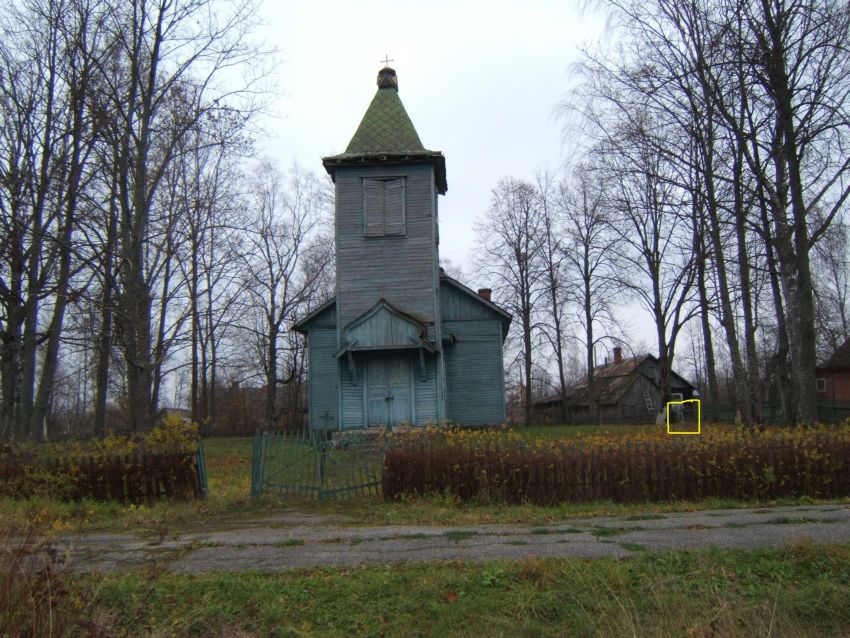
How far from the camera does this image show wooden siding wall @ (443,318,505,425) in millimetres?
24812

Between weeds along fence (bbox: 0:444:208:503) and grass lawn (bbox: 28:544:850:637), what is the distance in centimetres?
501

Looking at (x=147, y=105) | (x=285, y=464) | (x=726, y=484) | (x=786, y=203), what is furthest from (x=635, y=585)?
(x=147, y=105)

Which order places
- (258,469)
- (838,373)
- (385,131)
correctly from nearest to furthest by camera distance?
(258,469) → (385,131) → (838,373)

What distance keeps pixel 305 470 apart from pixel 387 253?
10736 mm

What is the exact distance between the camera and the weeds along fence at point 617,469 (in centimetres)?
1087

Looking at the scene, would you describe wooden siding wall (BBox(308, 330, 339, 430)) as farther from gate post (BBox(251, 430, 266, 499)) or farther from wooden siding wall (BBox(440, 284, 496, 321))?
gate post (BBox(251, 430, 266, 499))

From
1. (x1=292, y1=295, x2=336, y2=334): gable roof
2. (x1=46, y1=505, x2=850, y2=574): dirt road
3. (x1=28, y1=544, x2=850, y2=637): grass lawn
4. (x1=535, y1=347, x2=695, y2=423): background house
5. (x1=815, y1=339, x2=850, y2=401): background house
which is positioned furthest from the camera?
(x1=535, y1=347, x2=695, y2=423): background house

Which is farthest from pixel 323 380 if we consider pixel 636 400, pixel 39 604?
pixel 636 400

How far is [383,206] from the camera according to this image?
70.2 ft

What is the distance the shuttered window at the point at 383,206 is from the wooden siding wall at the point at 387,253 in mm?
169

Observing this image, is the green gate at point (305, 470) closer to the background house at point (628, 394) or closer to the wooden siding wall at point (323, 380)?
the wooden siding wall at point (323, 380)

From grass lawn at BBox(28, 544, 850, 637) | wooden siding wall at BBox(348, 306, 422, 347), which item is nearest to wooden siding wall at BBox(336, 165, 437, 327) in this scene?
wooden siding wall at BBox(348, 306, 422, 347)

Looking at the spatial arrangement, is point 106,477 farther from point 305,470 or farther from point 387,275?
point 387,275

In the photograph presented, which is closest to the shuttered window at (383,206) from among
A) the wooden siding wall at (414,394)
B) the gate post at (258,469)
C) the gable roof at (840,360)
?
the wooden siding wall at (414,394)
